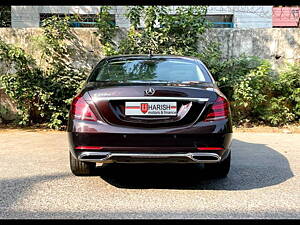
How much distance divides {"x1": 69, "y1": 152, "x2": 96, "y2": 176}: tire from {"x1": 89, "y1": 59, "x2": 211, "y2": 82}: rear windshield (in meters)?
0.93

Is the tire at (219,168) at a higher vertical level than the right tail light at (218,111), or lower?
lower

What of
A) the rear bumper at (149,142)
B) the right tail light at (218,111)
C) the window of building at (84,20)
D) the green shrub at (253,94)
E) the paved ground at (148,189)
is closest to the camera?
the paved ground at (148,189)

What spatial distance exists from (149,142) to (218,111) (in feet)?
2.38

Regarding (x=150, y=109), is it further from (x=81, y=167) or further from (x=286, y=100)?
(x=286, y=100)

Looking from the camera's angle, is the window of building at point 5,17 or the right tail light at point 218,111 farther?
the window of building at point 5,17

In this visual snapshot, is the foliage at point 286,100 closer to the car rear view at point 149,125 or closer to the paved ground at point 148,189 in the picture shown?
the paved ground at point 148,189

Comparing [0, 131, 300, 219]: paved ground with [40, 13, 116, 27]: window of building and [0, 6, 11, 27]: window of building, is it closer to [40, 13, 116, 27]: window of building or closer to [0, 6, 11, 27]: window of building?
[40, 13, 116, 27]: window of building

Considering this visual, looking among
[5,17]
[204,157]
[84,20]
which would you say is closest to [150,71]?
[204,157]

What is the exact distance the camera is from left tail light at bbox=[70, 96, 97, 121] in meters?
3.10

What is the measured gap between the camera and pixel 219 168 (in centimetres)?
368

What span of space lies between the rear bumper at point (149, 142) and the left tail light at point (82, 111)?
0.07 m

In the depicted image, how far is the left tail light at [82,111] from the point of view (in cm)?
310

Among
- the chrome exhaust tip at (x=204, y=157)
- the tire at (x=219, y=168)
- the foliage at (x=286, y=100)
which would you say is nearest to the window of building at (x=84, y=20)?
the foliage at (x=286, y=100)
